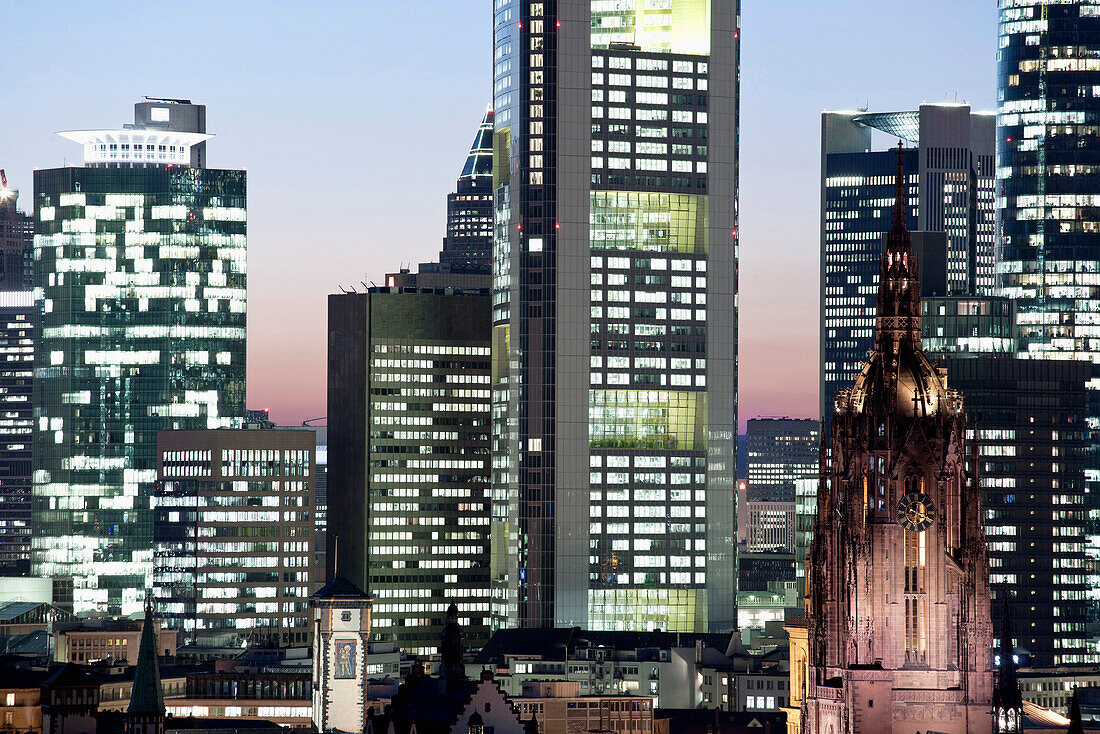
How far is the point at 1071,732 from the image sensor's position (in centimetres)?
17475

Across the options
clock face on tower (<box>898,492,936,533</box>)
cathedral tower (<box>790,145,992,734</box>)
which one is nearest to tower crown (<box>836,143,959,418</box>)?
cathedral tower (<box>790,145,992,734</box>)

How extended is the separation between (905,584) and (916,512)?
5361 mm

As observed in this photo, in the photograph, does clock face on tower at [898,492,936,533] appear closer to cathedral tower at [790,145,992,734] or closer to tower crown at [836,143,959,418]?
cathedral tower at [790,145,992,734]

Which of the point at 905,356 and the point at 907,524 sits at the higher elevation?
the point at 905,356

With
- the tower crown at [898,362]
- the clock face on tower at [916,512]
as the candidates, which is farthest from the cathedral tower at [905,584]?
the tower crown at [898,362]

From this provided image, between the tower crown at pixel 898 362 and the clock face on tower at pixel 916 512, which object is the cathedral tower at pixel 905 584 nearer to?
the clock face on tower at pixel 916 512

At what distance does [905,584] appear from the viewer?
601 feet

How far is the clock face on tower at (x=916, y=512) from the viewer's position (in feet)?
600

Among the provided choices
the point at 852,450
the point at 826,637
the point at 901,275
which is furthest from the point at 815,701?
the point at 901,275

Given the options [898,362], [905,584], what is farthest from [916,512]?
[898,362]

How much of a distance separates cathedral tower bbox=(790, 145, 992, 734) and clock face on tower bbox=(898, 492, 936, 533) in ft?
0.24

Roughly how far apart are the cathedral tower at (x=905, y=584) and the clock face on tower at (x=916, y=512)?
0.07m

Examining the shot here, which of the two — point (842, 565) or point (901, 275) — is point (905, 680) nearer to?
point (842, 565)

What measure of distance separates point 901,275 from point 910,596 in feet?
85.2
